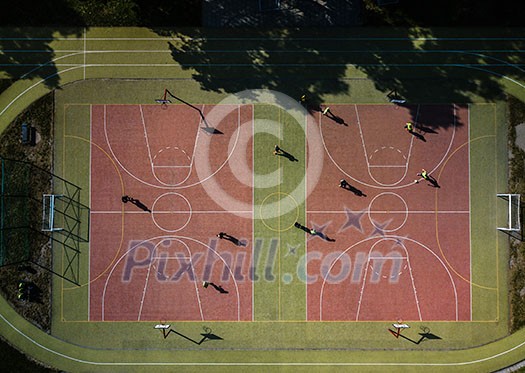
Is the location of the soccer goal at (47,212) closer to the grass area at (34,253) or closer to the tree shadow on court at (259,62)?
the grass area at (34,253)

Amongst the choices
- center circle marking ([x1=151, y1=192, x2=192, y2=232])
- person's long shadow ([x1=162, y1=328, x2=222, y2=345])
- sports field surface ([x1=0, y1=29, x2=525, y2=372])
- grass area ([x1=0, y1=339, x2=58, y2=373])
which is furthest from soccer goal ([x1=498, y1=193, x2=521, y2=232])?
grass area ([x1=0, y1=339, x2=58, y2=373])

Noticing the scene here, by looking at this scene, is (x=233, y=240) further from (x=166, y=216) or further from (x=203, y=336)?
(x=203, y=336)

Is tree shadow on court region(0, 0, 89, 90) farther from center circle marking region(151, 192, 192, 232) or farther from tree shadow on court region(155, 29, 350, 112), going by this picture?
center circle marking region(151, 192, 192, 232)

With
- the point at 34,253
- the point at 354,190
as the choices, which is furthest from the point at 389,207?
the point at 34,253

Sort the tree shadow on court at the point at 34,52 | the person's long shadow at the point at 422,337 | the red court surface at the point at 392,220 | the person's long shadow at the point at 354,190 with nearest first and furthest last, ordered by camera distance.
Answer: the person's long shadow at the point at 422,337 < the red court surface at the point at 392,220 < the person's long shadow at the point at 354,190 < the tree shadow on court at the point at 34,52

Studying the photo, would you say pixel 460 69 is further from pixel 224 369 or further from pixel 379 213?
pixel 224 369

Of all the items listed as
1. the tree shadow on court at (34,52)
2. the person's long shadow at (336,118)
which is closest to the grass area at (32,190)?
the tree shadow on court at (34,52)
